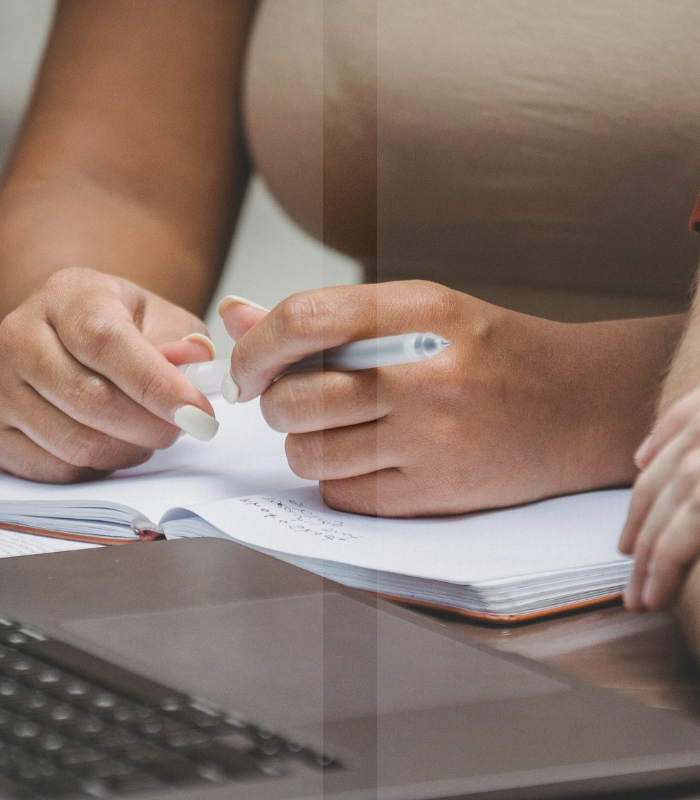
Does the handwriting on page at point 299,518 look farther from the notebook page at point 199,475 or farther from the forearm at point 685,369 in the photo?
the forearm at point 685,369

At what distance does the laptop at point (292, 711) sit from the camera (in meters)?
0.17

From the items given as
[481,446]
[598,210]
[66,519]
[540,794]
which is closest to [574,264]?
[598,210]

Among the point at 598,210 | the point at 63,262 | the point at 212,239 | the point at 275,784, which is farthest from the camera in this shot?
the point at 212,239

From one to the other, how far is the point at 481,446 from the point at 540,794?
27cm

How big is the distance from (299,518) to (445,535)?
65 mm

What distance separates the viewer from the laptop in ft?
0.56

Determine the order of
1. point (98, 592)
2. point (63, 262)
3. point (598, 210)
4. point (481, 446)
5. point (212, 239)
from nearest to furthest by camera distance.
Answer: point (98, 592), point (481, 446), point (598, 210), point (63, 262), point (212, 239)

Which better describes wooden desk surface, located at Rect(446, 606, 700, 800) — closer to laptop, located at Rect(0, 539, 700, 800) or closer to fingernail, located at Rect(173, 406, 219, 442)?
laptop, located at Rect(0, 539, 700, 800)

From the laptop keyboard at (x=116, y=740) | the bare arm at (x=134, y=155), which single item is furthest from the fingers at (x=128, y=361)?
the laptop keyboard at (x=116, y=740)

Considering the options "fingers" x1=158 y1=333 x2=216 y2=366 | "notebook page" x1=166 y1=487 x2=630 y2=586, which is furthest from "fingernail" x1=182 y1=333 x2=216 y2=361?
"notebook page" x1=166 y1=487 x2=630 y2=586

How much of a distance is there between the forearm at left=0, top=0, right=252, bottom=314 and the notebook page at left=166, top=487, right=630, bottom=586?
1.44 feet

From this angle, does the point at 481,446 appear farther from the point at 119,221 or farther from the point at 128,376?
the point at 119,221

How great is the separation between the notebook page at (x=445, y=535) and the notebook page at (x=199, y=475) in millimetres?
25

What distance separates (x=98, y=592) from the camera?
0.30m
